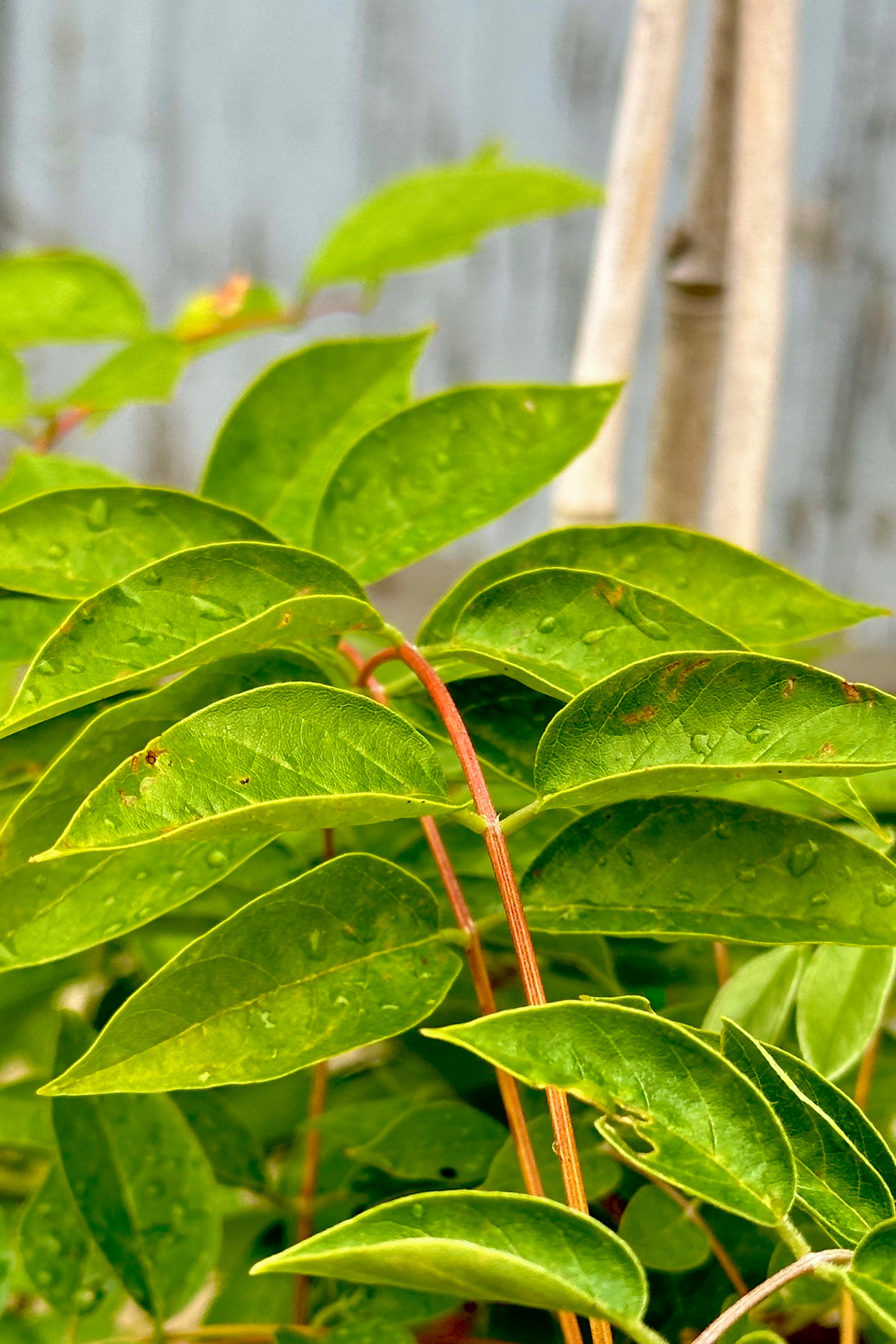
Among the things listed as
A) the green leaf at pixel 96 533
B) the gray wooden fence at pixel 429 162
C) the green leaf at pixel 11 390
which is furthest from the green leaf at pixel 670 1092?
the gray wooden fence at pixel 429 162

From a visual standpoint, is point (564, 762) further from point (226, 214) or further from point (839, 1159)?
point (226, 214)

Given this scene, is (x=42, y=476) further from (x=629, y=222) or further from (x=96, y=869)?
(x=629, y=222)

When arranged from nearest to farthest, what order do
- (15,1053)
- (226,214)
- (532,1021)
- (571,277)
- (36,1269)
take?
(532,1021) → (36,1269) → (15,1053) → (571,277) → (226,214)

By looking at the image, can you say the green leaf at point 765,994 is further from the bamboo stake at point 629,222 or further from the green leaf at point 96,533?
the bamboo stake at point 629,222

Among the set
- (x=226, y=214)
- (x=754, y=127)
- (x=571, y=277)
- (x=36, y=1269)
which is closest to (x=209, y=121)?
(x=226, y=214)

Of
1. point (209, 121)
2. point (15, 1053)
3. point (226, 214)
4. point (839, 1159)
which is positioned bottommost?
point (15, 1053)

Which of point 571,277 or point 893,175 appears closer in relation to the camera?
point 893,175

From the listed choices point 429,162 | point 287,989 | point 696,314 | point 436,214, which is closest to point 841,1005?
point 287,989
